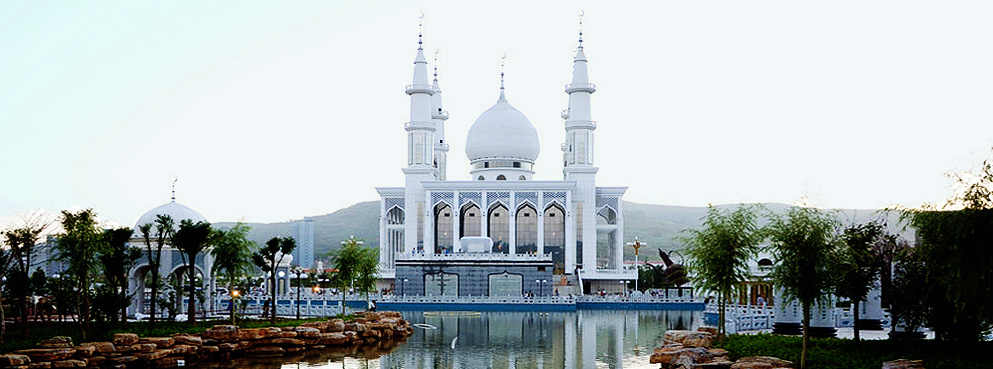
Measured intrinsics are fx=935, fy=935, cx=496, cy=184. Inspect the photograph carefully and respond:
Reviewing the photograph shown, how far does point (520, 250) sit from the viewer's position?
248 ft

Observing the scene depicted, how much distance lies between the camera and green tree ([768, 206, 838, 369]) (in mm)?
20469

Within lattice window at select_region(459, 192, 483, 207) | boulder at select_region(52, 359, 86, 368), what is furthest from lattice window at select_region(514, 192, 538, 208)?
boulder at select_region(52, 359, 86, 368)

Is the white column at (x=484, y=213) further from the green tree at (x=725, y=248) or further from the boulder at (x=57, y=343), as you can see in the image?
the boulder at (x=57, y=343)

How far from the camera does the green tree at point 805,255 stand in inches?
806

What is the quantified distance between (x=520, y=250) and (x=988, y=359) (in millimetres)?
56907

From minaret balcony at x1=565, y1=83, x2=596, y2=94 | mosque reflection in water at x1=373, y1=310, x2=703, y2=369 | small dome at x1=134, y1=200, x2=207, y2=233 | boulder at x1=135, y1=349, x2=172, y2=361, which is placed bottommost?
mosque reflection in water at x1=373, y1=310, x2=703, y2=369

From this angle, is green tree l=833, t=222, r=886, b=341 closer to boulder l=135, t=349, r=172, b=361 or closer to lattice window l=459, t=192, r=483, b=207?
boulder l=135, t=349, r=172, b=361

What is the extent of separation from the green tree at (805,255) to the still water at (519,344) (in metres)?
5.01

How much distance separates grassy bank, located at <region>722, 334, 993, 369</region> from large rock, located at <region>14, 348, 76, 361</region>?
16591mm

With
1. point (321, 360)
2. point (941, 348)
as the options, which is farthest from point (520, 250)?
point (941, 348)

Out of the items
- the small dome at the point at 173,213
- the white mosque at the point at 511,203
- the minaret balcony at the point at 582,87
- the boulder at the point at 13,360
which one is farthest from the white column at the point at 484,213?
the boulder at the point at 13,360

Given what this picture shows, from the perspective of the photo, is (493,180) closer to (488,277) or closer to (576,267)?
(576,267)

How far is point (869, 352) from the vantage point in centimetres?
2153

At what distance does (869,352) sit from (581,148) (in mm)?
52371
